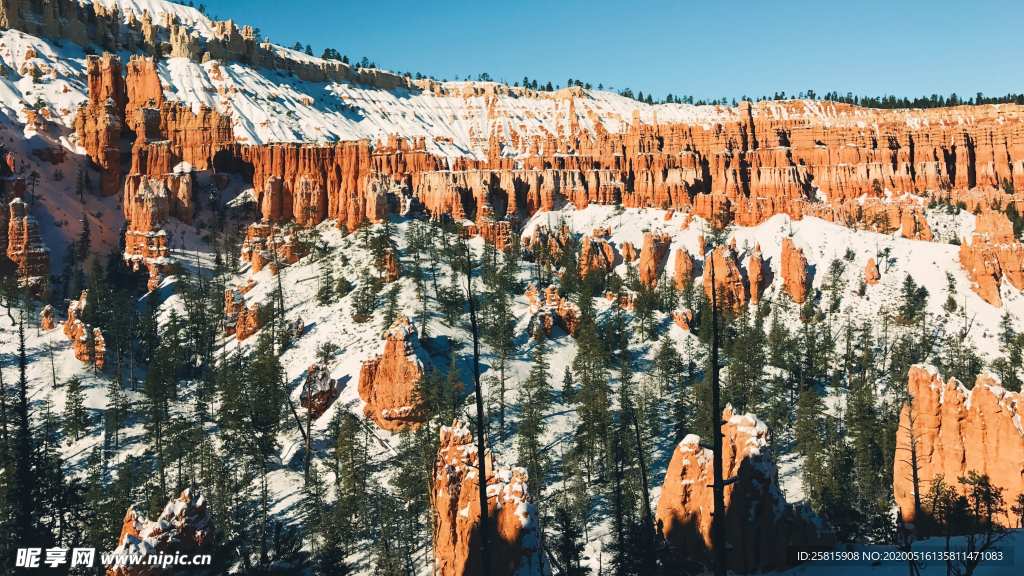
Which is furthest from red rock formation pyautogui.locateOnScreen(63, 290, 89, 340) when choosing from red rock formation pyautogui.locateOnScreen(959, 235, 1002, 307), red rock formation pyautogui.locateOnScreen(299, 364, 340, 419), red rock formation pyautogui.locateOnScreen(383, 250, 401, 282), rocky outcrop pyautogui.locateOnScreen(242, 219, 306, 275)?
red rock formation pyautogui.locateOnScreen(959, 235, 1002, 307)

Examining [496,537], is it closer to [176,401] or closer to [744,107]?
[176,401]

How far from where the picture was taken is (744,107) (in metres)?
175

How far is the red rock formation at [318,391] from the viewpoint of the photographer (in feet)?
185

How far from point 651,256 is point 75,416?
69.4m

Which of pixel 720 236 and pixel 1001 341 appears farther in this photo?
pixel 720 236

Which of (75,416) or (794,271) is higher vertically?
(794,271)

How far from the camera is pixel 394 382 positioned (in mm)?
54938

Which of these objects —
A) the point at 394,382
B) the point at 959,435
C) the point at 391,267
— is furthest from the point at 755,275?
the point at 959,435

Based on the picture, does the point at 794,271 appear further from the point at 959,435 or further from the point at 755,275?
the point at 959,435

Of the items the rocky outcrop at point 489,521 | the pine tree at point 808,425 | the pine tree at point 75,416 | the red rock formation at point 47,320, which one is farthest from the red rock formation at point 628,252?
the rocky outcrop at point 489,521

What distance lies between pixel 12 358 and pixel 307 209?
1692 inches

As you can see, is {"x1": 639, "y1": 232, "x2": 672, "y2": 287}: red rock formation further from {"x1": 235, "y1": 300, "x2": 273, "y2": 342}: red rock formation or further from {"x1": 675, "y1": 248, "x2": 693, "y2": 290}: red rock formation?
{"x1": 235, "y1": 300, "x2": 273, "y2": 342}: red rock formation

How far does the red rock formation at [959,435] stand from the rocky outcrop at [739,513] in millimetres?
8459

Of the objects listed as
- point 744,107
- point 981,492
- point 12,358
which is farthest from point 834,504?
point 744,107
